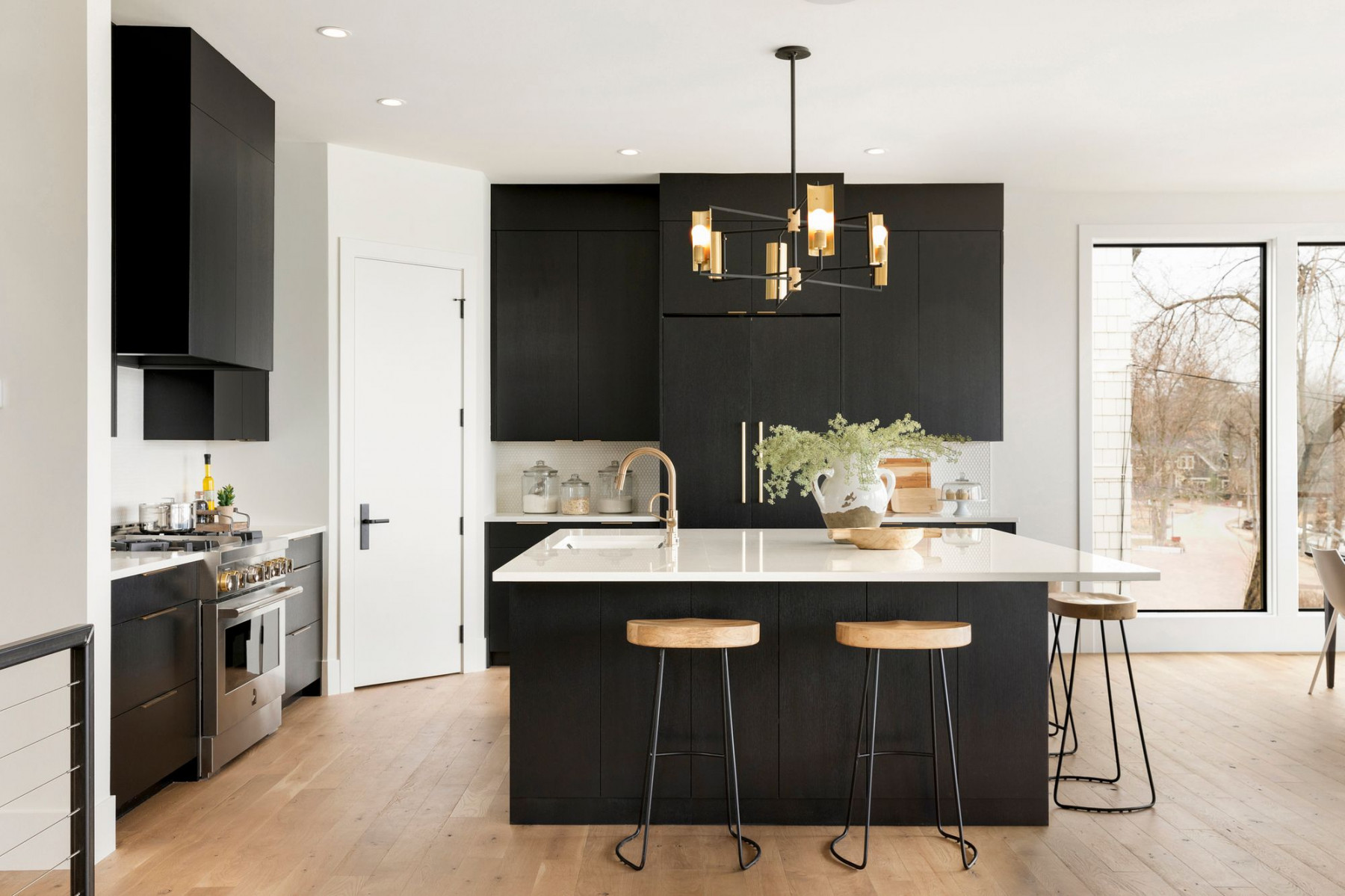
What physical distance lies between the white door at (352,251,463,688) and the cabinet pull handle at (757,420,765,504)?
167cm

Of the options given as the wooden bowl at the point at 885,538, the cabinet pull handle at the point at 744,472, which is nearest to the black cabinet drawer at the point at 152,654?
the wooden bowl at the point at 885,538

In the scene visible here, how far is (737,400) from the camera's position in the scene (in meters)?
5.80

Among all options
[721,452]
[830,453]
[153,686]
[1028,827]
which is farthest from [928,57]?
[153,686]

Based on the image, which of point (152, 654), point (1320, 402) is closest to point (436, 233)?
point (152, 654)

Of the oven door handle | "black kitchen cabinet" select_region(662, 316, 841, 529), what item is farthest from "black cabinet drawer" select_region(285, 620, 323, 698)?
"black kitchen cabinet" select_region(662, 316, 841, 529)

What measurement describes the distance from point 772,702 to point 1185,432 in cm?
425

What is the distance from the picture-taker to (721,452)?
19.0 ft

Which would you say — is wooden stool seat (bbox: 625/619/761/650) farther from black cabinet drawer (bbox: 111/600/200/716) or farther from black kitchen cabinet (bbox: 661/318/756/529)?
black kitchen cabinet (bbox: 661/318/756/529)

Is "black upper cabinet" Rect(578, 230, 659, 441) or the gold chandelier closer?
the gold chandelier

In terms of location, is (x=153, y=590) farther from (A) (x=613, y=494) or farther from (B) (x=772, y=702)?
(A) (x=613, y=494)

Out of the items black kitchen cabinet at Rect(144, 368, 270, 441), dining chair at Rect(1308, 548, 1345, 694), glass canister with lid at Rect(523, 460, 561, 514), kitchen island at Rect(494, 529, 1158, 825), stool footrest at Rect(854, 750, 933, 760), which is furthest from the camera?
glass canister with lid at Rect(523, 460, 561, 514)

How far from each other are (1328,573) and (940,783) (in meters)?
3.04

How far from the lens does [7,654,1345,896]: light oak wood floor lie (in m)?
2.85

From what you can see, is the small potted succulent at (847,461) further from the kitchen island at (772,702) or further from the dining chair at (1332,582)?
the dining chair at (1332,582)
